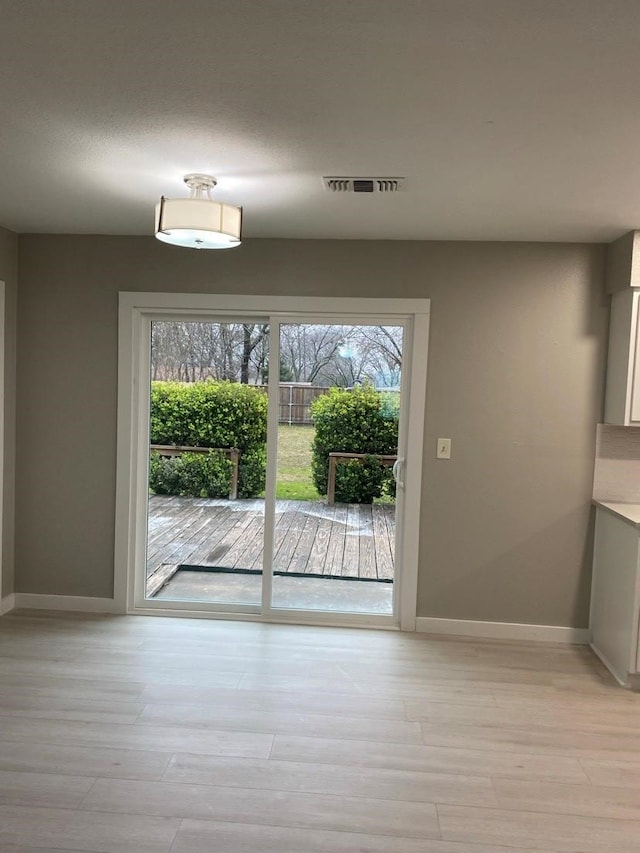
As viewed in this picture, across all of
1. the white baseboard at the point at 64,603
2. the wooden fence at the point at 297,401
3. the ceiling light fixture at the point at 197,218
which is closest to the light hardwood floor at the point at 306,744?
the white baseboard at the point at 64,603

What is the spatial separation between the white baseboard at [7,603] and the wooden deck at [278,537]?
2.77 feet

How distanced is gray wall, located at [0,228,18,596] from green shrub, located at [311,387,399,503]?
74.2 inches

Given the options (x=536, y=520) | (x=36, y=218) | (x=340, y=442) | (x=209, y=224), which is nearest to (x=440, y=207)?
(x=209, y=224)

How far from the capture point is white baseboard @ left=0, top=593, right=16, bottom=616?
12.4 ft

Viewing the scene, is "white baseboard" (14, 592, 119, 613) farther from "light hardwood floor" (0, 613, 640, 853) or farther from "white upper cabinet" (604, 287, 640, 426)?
"white upper cabinet" (604, 287, 640, 426)

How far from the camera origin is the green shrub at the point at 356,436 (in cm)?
379

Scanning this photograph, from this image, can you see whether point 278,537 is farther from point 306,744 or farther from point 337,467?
point 306,744

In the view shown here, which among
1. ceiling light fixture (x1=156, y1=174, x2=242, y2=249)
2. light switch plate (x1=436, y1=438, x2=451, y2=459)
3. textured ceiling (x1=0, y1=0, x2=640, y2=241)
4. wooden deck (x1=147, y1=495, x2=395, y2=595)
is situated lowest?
wooden deck (x1=147, y1=495, x2=395, y2=595)

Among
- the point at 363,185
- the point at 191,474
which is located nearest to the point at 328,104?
the point at 363,185

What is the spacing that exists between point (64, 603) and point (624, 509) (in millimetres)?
3435

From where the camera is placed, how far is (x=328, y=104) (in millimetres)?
1888

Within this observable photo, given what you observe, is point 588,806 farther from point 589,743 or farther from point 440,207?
point 440,207

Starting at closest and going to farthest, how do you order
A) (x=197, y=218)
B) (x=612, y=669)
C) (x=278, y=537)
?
(x=197, y=218) → (x=612, y=669) → (x=278, y=537)

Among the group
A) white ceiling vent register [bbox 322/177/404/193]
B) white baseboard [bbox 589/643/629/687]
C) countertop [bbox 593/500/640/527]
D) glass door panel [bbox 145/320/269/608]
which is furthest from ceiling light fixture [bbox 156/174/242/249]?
white baseboard [bbox 589/643/629/687]
